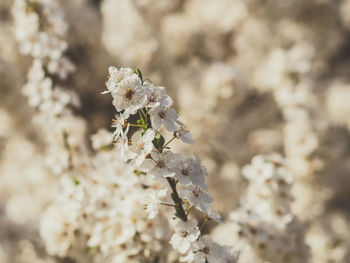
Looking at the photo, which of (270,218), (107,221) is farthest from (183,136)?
(270,218)

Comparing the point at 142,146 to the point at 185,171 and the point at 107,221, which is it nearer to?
the point at 185,171

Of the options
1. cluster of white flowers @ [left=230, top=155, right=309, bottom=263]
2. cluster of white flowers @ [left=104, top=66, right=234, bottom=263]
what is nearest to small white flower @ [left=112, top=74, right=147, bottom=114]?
cluster of white flowers @ [left=104, top=66, right=234, bottom=263]

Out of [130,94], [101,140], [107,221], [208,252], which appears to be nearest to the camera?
[130,94]

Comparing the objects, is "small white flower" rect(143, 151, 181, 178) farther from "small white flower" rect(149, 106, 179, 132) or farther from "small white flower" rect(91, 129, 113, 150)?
"small white flower" rect(91, 129, 113, 150)

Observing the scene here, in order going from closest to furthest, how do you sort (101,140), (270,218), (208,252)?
(208,252), (270,218), (101,140)

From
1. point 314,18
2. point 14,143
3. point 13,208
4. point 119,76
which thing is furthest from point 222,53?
point 119,76

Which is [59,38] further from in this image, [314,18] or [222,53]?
[314,18]
